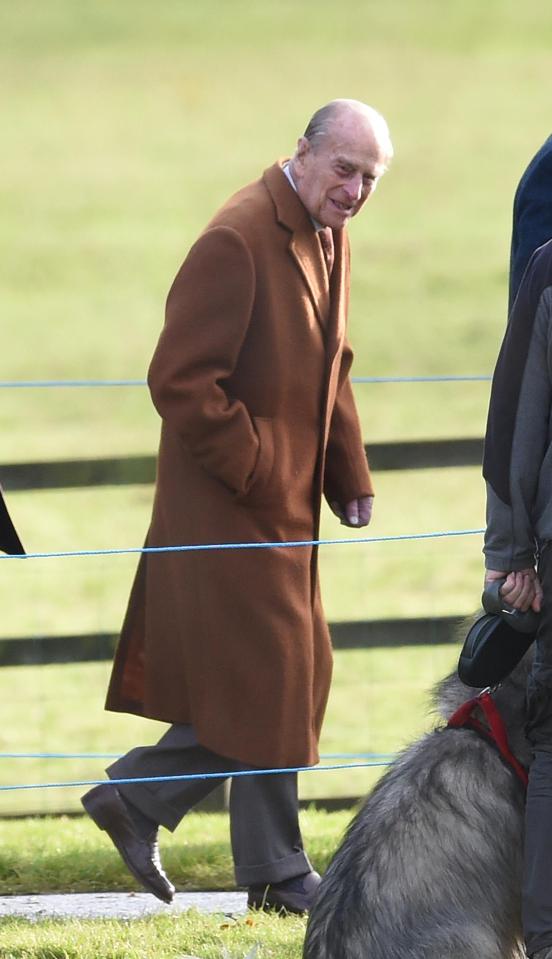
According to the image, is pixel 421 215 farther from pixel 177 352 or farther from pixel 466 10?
pixel 177 352

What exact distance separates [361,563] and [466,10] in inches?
982

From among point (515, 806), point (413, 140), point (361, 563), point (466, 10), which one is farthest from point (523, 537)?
point (466, 10)

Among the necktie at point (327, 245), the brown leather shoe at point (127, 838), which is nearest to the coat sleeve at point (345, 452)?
the necktie at point (327, 245)

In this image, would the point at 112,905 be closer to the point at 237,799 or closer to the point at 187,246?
the point at 237,799

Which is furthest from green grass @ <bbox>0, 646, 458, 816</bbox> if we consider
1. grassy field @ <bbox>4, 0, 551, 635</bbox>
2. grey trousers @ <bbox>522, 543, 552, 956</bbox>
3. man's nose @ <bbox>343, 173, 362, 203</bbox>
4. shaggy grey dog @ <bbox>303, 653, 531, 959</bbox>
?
grey trousers @ <bbox>522, 543, 552, 956</bbox>

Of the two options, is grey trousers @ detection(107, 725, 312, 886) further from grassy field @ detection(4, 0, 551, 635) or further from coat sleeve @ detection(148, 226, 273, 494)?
grassy field @ detection(4, 0, 551, 635)

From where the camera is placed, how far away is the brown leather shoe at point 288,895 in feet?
14.8

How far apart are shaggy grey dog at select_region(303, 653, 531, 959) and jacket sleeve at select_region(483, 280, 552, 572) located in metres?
0.25

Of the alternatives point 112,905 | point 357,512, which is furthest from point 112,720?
point 357,512

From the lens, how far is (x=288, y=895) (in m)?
4.53

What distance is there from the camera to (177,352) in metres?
4.32

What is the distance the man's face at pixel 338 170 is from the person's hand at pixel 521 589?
4.51 ft

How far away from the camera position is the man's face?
4344 millimetres

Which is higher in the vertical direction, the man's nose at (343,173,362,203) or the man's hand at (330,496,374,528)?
the man's nose at (343,173,362,203)
